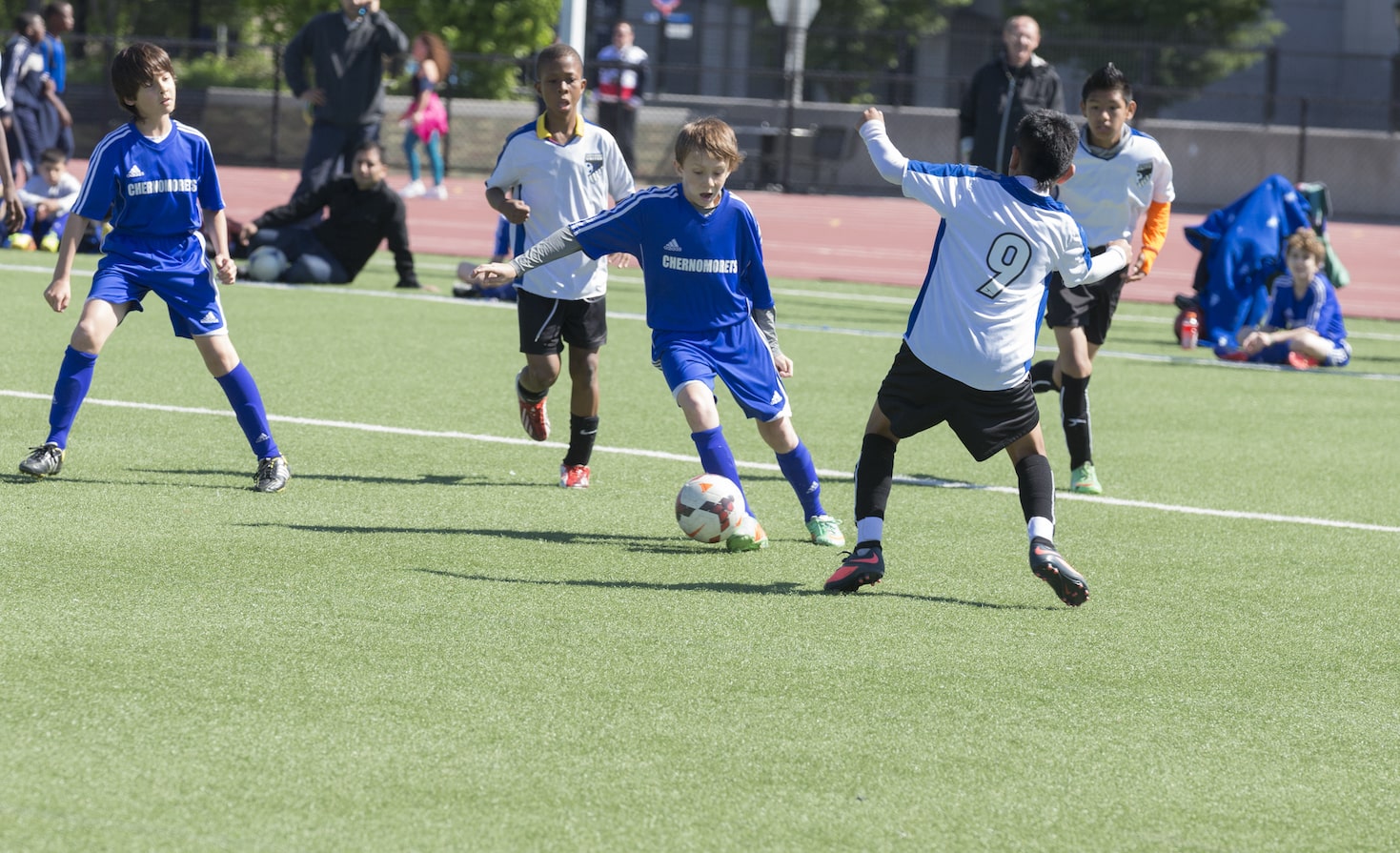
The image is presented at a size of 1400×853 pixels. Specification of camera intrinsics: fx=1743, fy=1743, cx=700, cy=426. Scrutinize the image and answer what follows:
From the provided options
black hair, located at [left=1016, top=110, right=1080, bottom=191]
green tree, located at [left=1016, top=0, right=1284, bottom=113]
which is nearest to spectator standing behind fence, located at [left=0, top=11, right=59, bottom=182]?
black hair, located at [left=1016, top=110, right=1080, bottom=191]

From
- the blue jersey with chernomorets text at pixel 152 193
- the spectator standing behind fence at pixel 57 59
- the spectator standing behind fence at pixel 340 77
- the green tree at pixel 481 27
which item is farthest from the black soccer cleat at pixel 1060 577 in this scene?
→ the green tree at pixel 481 27

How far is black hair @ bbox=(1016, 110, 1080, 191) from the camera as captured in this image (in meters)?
5.83

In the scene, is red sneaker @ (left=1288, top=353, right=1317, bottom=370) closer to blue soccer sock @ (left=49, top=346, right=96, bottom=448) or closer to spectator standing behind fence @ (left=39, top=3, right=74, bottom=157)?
blue soccer sock @ (left=49, top=346, right=96, bottom=448)

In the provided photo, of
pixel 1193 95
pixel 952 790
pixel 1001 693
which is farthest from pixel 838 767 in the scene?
pixel 1193 95

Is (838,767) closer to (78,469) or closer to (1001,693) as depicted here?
(1001,693)

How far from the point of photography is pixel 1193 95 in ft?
101

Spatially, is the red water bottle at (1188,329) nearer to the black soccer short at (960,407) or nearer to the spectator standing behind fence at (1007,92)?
the spectator standing behind fence at (1007,92)

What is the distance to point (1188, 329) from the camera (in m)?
14.4

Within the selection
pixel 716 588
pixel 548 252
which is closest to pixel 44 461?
pixel 548 252

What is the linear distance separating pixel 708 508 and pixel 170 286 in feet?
8.22

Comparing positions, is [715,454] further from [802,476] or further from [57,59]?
[57,59]

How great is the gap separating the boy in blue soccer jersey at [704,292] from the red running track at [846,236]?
40.1 ft

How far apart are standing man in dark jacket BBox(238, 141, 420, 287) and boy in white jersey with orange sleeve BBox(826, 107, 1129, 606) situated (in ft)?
32.2

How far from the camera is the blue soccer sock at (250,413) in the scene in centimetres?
729
